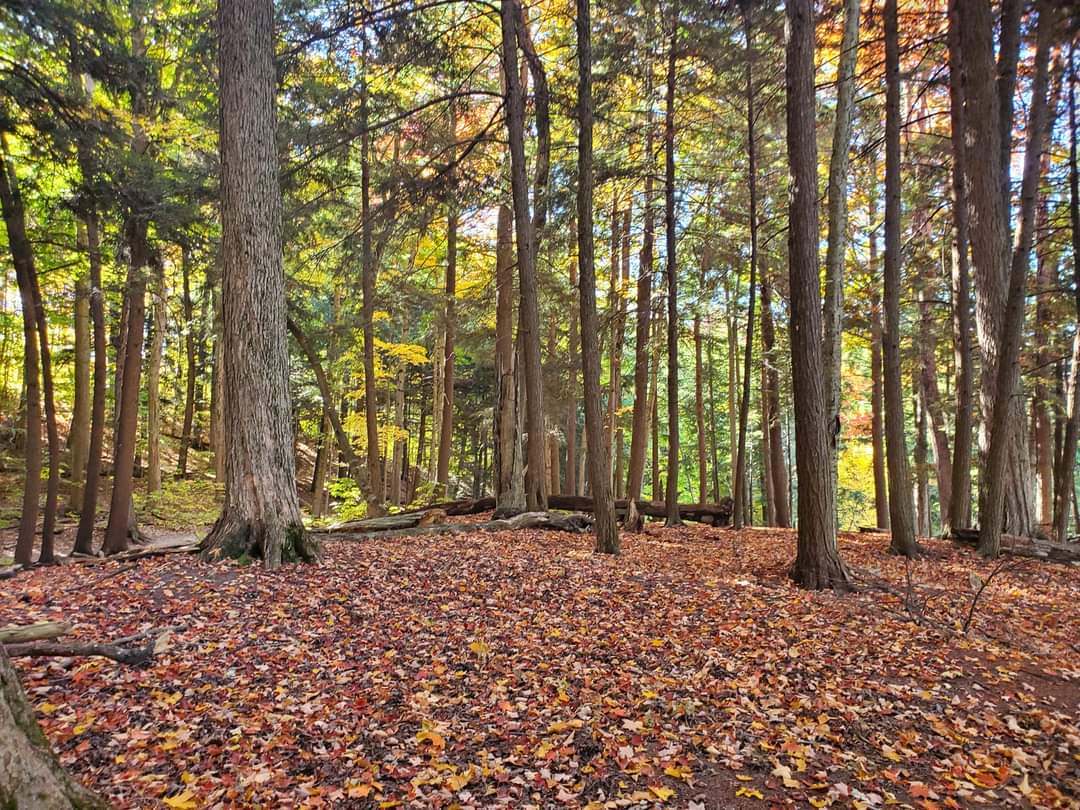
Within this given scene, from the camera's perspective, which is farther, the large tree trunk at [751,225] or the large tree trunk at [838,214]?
the large tree trunk at [751,225]

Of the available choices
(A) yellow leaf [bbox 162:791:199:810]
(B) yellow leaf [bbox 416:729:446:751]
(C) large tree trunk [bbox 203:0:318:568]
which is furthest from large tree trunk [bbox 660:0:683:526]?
(A) yellow leaf [bbox 162:791:199:810]

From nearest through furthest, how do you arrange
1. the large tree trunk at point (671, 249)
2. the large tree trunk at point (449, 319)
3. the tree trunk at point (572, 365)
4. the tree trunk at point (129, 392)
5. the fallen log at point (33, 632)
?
the fallen log at point (33, 632) < the tree trunk at point (129, 392) < the large tree trunk at point (671, 249) < the large tree trunk at point (449, 319) < the tree trunk at point (572, 365)

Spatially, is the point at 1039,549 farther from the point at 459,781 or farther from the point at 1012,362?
the point at 459,781

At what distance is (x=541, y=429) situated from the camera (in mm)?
11445

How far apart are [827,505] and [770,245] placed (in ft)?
30.3

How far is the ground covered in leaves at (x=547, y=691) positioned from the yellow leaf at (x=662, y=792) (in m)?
0.02

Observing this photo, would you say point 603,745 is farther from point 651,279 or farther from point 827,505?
point 651,279

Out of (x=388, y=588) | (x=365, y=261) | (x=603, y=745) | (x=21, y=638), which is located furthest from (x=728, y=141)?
(x=21, y=638)

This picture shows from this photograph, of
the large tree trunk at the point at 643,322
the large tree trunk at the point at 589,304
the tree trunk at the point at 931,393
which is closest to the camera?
the large tree trunk at the point at 589,304

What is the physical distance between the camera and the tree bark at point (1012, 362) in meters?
8.24

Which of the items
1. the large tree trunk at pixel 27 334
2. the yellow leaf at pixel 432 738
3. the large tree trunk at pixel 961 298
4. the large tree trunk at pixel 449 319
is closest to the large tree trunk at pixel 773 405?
the large tree trunk at pixel 961 298

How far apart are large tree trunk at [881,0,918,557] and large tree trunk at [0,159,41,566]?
40.0 feet

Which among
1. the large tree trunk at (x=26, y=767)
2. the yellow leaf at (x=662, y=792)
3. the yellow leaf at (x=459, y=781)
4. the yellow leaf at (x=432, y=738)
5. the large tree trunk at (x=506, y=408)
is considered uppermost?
the large tree trunk at (x=506, y=408)

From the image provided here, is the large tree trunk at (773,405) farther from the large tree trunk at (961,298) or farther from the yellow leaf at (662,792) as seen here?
the yellow leaf at (662,792)
